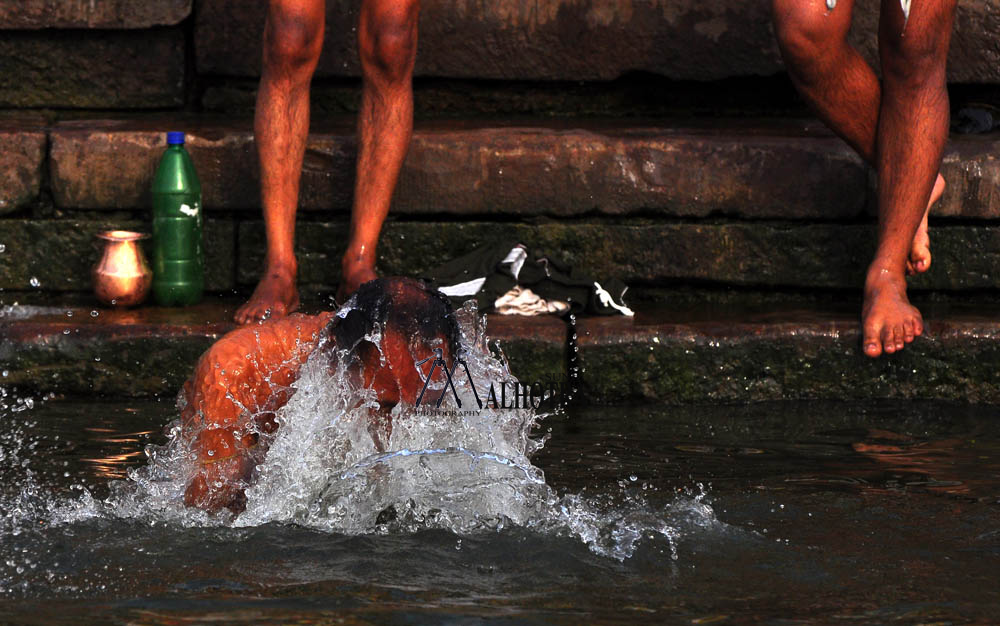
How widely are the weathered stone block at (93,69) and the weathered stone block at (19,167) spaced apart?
785 millimetres

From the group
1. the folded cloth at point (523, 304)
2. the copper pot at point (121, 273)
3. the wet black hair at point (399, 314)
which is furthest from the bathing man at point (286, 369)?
the copper pot at point (121, 273)

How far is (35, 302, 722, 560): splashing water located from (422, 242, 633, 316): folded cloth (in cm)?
130

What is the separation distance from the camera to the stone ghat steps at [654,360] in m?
4.66

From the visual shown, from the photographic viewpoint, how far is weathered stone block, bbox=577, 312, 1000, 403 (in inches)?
185

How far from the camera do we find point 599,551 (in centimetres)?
323

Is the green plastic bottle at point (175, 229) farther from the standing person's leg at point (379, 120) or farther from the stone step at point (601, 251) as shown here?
the standing person's leg at point (379, 120)

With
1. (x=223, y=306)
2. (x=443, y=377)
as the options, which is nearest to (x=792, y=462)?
(x=443, y=377)

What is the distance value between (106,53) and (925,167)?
321 cm

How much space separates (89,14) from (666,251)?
96.5 inches

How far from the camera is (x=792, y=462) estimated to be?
4.04 m

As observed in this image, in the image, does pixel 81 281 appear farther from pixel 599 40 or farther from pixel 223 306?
Answer: pixel 599 40

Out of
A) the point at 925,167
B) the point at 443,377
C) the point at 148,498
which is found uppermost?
the point at 925,167

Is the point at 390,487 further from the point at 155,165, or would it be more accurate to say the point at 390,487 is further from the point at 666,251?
the point at 155,165

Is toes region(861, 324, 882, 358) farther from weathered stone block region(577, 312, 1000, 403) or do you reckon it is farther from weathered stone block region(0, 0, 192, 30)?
weathered stone block region(0, 0, 192, 30)
